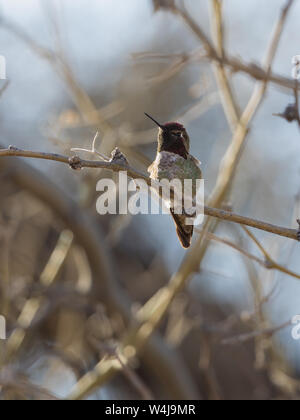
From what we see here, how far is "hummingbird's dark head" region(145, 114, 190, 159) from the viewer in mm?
4211

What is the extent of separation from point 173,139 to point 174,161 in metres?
0.18

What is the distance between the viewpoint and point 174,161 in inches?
163

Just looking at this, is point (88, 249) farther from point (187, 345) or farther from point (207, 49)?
point (207, 49)

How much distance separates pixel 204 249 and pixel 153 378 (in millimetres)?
2217

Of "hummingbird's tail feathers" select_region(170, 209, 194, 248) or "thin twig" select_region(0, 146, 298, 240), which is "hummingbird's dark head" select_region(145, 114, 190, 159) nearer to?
"hummingbird's tail feathers" select_region(170, 209, 194, 248)

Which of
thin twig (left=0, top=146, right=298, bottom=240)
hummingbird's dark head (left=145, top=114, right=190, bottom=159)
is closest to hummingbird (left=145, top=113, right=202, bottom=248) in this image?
hummingbird's dark head (left=145, top=114, right=190, bottom=159)

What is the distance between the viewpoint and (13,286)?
5.12 m

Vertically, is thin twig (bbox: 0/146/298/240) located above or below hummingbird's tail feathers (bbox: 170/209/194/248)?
below

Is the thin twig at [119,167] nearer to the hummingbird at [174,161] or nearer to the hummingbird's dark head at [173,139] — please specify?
the hummingbird at [174,161]

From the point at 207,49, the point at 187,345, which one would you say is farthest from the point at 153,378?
the point at 207,49

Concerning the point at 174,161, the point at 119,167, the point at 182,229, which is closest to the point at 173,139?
the point at 174,161

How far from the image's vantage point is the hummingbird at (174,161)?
4086mm

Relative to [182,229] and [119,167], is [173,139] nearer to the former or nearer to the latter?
[182,229]

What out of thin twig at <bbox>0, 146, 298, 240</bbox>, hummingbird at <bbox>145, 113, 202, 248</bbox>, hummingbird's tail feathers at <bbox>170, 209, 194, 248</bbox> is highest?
hummingbird at <bbox>145, 113, 202, 248</bbox>
